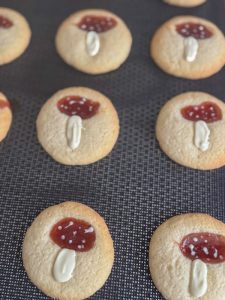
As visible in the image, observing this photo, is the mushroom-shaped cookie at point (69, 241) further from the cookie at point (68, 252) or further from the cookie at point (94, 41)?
the cookie at point (94, 41)

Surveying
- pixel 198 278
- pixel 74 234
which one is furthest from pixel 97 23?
pixel 198 278

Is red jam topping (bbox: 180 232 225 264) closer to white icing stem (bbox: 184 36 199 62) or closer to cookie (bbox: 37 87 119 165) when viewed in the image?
cookie (bbox: 37 87 119 165)

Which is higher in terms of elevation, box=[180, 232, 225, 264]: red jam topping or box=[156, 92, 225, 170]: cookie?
→ box=[156, 92, 225, 170]: cookie

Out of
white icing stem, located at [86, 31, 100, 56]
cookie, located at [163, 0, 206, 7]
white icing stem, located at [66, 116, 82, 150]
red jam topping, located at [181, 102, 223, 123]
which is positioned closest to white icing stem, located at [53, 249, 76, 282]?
white icing stem, located at [66, 116, 82, 150]

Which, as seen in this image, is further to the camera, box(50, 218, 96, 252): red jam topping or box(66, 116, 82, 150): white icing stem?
box(66, 116, 82, 150): white icing stem

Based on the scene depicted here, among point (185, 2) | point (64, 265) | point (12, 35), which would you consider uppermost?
point (185, 2)

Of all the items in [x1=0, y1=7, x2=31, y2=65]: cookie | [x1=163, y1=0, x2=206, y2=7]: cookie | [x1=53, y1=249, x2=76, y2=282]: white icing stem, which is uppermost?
[x1=163, y1=0, x2=206, y2=7]: cookie

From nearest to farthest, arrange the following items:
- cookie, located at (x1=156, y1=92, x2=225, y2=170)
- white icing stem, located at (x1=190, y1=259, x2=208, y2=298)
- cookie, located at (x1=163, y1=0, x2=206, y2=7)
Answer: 1. white icing stem, located at (x1=190, y1=259, x2=208, y2=298)
2. cookie, located at (x1=156, y1=92, x2=225, y2=170)
3. cookie, located at (x1=163, y1=0, x2=206, y2=7)

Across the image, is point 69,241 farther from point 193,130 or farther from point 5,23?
point 5,23
